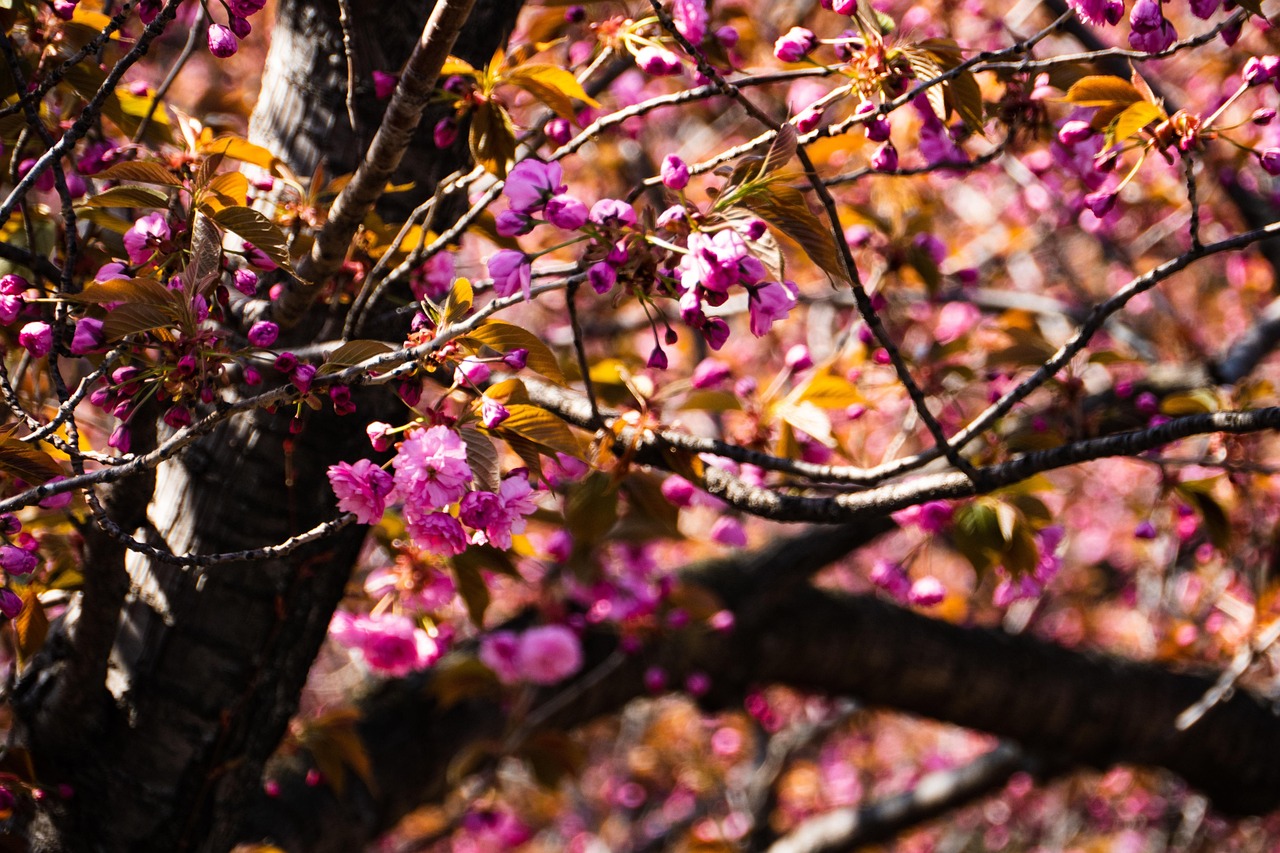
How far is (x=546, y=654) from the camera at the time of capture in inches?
88.4

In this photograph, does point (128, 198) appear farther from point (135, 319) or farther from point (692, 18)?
point (692, 18)

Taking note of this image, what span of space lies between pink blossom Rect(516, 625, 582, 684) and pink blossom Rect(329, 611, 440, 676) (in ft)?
0.93

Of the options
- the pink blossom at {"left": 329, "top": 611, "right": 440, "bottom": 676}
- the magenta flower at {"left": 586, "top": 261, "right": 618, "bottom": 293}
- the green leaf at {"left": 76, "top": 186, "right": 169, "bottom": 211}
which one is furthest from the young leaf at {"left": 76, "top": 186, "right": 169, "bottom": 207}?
the pink blossom at {"left": 329, "top": 611, "right": 440, "bottom": 676}

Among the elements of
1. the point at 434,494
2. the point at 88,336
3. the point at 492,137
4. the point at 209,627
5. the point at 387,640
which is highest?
the point at 492,137

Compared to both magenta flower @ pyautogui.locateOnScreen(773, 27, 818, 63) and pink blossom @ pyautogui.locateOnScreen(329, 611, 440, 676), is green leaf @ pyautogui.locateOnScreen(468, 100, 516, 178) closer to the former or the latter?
magenta flower @ pyautogui.locateOnScreen(773, 27, 818, 63)

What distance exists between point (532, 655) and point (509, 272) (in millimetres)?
1316

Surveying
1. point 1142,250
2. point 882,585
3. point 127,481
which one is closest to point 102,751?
point 127,481

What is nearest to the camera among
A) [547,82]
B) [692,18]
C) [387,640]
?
[547,82]

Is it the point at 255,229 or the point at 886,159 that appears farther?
the point at 886,159

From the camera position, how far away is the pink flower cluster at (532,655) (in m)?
2.22

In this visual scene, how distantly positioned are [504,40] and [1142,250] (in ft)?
10.2

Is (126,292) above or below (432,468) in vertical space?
above

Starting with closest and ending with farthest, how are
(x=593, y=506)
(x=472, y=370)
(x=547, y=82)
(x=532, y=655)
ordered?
1. (x=472, y=370)
2. (x=547, y=82)
3. (x=593, y=506)
4. (x=532, y=655)

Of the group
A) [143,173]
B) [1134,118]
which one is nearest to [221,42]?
[143,173]
